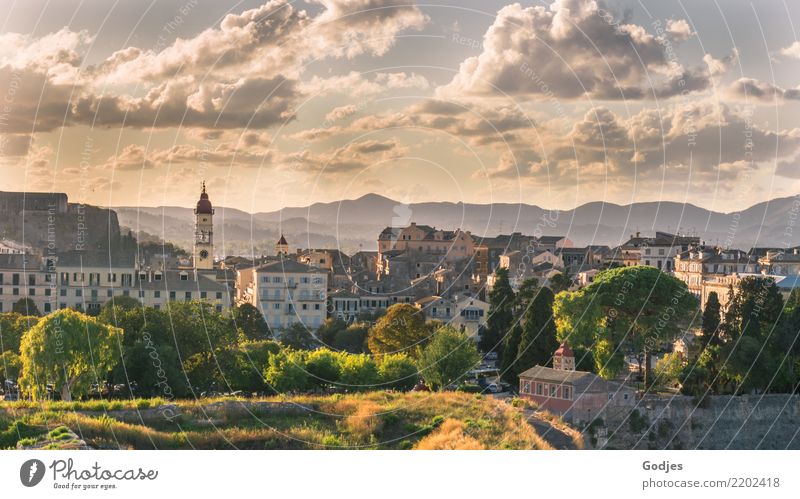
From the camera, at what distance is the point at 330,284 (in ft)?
117

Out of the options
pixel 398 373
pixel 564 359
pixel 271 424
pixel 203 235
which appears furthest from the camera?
pixel 203 235

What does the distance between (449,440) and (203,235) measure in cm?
2372

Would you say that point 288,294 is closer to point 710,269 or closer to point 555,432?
point 710,269

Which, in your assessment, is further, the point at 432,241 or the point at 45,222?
the point at 432,241

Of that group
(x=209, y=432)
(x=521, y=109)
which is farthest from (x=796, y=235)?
(x=209, y=432)

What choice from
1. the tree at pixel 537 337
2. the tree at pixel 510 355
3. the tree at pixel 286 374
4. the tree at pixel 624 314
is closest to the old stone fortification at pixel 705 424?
the tree at pixel 624 314

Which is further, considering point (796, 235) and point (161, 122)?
point (796, 235)

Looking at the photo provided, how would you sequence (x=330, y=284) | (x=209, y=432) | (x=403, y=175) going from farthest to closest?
(x=330, y=284) < (x=403, y=175) < (x=209, y=432)

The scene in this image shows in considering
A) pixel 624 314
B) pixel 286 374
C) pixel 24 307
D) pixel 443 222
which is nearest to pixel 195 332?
pixel 286 374

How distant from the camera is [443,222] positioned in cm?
4088

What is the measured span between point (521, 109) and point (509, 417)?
932 cm

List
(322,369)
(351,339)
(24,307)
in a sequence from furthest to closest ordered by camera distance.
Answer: (24,307), (351,339), (322,369)

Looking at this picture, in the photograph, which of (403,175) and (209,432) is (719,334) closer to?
(403,175)
